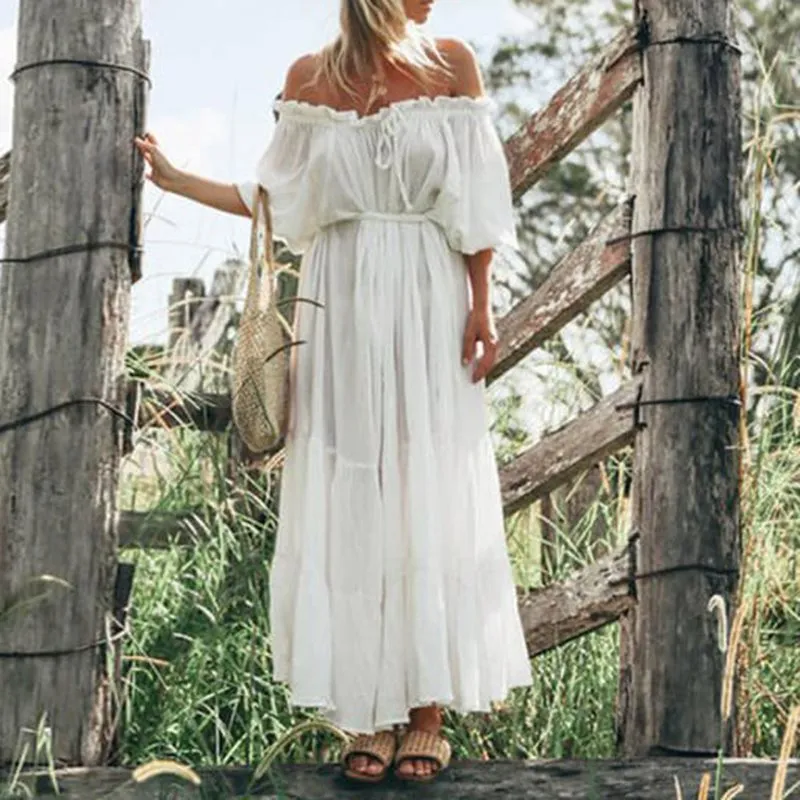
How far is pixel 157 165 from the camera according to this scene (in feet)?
13.9

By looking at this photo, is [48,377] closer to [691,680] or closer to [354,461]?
[354,461]

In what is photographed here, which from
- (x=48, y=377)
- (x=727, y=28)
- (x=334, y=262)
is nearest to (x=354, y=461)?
(x=334, y=262)

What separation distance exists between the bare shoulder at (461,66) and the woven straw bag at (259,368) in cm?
51

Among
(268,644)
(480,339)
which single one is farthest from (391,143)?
(268,644)

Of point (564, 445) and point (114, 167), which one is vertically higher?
point (114, 167)

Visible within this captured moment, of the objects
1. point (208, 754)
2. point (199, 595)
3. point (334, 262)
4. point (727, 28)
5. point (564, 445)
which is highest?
point (727, 28)

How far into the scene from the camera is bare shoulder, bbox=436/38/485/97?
4.07 m

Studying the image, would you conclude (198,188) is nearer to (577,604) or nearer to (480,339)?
(480,339)

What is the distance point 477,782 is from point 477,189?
124cm

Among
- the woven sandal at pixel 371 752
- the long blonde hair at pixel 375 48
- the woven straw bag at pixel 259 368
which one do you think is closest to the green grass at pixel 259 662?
the woven sandal at pixel 371 752

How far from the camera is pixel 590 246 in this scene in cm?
461

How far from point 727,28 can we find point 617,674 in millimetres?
1611

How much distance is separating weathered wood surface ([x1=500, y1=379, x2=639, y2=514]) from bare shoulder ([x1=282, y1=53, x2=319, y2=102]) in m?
1.03

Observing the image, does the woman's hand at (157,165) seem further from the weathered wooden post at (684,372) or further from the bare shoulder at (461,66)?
the weathered wooden post at (684,372)
